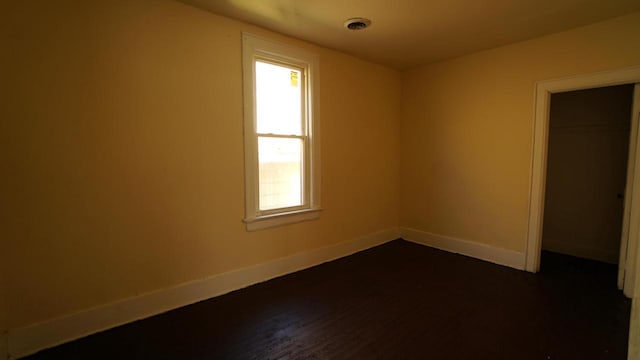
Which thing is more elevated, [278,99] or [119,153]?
[278,99]

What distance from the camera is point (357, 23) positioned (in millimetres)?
2980

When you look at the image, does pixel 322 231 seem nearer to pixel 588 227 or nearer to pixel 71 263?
pixel 71 263

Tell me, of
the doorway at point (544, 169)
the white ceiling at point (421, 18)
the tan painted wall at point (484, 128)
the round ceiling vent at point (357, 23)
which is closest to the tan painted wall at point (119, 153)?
the white ceiling at point (421, 18)

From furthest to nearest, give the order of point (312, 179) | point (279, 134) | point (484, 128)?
1. point (484, 128)
2. point (312, 179)
3. point (279, 134)

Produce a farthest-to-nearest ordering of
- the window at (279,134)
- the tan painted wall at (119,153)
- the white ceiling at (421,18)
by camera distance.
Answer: the window at (279,134), the white ceiling at (421,18), the tan painted wall at (119,153)

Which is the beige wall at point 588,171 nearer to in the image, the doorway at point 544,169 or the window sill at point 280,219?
the doorway at point 544,169

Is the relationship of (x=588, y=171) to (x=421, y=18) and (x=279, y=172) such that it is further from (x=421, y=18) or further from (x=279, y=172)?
(x=279, y=172)

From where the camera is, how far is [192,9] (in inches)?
107

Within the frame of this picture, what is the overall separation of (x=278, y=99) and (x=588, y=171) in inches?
156

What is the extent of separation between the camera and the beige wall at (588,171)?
375 cm

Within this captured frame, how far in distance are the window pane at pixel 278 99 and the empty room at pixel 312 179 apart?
3 cm

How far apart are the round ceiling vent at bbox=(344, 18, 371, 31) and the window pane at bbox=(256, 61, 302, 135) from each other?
79 centimetres

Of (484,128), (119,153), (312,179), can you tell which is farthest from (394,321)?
(484,128)

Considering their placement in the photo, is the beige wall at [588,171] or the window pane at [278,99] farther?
the beige wall at [588,171]
